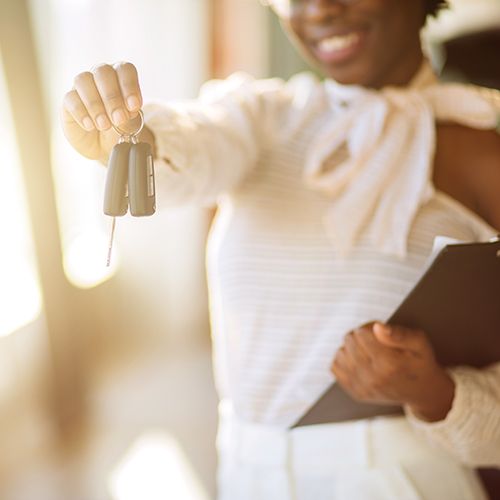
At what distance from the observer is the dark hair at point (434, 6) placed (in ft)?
2.05

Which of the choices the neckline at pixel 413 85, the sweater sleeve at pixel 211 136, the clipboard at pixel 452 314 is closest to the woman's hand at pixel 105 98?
the sweater sleeve at pixel 211 136

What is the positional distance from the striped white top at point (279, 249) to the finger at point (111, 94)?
188mm

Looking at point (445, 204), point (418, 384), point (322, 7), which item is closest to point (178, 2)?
point (322, 7)

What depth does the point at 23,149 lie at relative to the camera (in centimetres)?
147

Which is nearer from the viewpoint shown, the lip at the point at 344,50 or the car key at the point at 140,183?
the car key at the point at 140,183

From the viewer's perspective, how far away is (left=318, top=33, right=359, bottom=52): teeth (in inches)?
25.2

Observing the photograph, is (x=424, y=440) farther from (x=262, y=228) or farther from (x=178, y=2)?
(x=178, y=2)

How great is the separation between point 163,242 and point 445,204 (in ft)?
5.21

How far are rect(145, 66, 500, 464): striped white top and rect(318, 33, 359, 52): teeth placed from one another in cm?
7

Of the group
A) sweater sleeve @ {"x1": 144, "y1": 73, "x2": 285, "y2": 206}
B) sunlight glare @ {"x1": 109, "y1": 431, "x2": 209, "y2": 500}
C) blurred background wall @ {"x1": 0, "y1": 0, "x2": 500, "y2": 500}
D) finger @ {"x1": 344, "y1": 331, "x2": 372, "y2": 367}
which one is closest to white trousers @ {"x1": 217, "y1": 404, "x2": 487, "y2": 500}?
finger @ {"x1": 344, "y1": 331, "x2": 372, "y2": 367}

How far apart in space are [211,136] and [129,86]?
0.25 metres

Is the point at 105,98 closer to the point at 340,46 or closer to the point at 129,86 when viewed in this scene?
the point at 129,86

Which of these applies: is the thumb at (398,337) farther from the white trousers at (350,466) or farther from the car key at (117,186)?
the car key at (117,186)

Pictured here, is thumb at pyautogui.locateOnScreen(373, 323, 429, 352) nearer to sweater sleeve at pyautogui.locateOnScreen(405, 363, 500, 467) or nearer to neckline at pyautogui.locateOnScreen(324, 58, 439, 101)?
sweater sleeve at pyautogui.locateOnScreen(405, 363, 500, 467)
